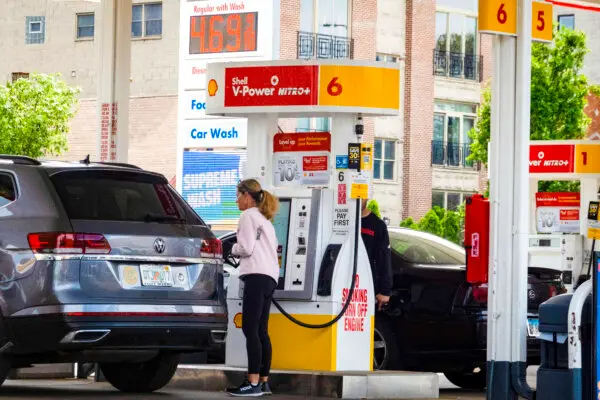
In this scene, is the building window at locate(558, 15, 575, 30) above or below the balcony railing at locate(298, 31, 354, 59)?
above

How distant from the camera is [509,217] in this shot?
12.0m

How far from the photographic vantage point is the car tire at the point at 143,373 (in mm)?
12781

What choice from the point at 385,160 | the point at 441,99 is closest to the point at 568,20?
the point at 441,99

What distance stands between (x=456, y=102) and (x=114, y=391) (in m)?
40.6

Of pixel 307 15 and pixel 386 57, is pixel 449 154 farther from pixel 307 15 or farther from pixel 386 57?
pixel 307 15

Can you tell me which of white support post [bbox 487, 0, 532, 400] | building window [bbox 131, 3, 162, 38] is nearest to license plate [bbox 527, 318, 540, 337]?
white support post [bbox 487, 0, 532, 400]

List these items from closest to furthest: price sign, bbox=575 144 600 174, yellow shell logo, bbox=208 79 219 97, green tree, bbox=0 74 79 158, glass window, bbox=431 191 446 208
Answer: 1. yellow shell logo, bbox=208 79 219 97
2. price sign, bbox=575 144 600 174
3. green tree, bbox=0 74 79 158
4. glass window, bbox=431 191 446 208

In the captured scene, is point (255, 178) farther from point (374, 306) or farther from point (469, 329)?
point (469, 329)

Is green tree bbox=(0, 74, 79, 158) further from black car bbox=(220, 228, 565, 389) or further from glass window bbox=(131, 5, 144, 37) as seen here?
black car bbox=(220, 228, 565, 389)

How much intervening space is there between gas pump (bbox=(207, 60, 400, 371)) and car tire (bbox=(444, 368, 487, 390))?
248 centimetres

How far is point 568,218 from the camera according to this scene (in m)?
27.1

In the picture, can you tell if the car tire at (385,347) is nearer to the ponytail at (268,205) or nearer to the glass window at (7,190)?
the ponytail at (268,205)

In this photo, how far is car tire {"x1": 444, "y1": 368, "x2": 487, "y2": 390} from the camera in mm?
15805

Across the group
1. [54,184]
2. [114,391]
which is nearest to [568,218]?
[114,391]
